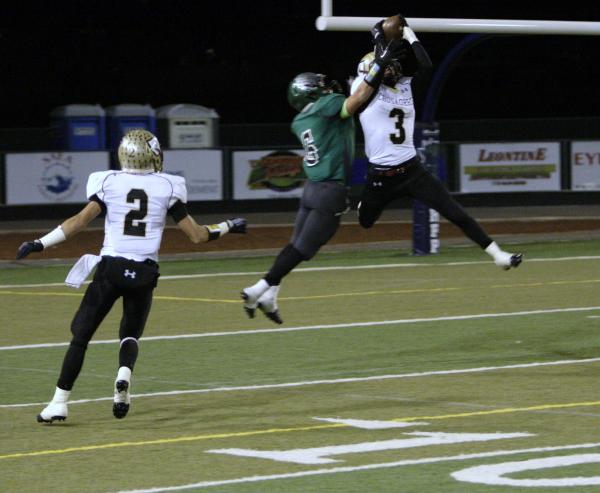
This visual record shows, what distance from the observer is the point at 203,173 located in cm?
2959

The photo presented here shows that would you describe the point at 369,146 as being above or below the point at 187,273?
above

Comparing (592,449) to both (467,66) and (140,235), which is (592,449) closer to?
(140,235)

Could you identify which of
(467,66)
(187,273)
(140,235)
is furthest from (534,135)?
(140,235)

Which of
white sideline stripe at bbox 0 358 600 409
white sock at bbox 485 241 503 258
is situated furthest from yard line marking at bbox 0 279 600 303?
white sideline stripe at bbox 0 358 600 409

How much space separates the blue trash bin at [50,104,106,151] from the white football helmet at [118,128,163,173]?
20.5 metres

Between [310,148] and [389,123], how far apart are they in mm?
768

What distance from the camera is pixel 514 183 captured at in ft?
103

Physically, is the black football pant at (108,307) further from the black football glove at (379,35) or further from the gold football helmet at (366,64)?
the gold football helmet at (366,64)

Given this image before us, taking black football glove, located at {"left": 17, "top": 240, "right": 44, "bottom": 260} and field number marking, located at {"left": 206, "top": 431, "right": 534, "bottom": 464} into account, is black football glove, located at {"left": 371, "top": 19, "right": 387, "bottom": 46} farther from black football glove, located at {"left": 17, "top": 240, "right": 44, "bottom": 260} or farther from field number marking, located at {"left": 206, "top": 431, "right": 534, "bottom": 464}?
field number marking, located at {"left": 206, "top": 431, "right": 534, "bottom": 464}

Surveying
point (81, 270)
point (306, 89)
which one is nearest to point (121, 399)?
point (81, 270)

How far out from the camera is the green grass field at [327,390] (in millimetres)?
7941

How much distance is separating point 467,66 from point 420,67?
30.4 metres

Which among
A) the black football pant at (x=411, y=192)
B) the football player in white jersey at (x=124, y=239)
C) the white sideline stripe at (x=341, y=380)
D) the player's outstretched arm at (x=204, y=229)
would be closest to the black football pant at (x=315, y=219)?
the black football pant at (x=411, y=192)

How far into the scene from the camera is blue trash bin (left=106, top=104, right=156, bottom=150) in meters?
31.0
